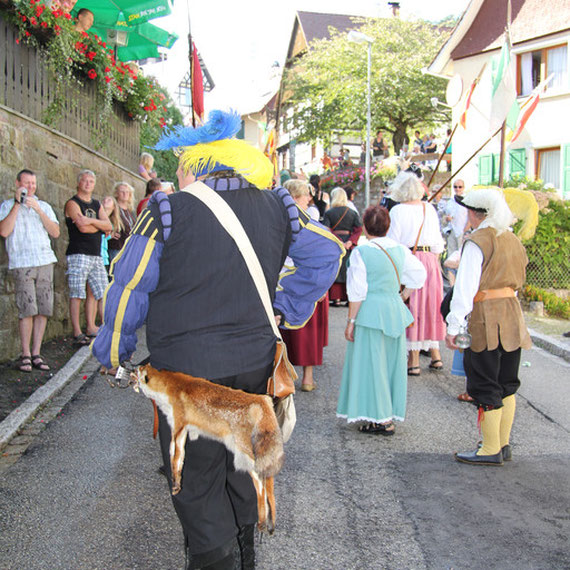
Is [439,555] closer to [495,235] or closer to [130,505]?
[130,505]

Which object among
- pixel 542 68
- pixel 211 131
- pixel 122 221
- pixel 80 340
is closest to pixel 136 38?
pixel 122 221

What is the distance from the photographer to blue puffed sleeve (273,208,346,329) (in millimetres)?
2898

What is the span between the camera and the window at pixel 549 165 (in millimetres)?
20578

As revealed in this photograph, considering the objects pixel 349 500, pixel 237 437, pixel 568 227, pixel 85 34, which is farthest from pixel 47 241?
pixel 568 227

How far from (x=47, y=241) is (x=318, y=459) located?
381 cm

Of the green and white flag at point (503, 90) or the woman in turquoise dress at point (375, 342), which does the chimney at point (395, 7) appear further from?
the woman in turquoise dress at point (375, 342)

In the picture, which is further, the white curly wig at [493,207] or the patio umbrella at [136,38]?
the patio umbrella at [136,38]

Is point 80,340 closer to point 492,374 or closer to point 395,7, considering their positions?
point 492,374

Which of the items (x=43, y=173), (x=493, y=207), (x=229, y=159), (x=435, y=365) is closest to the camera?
(x=229, y=159)

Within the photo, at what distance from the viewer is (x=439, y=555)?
3.13 m

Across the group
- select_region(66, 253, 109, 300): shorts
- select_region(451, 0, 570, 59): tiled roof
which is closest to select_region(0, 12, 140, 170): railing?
select_region(66, 253, 109, 300): shorts

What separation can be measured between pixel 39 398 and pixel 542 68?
19681mm

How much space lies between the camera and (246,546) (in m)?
2.66

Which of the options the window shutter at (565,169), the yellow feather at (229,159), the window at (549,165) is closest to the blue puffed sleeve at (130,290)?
the yellow feather at (229,159)
